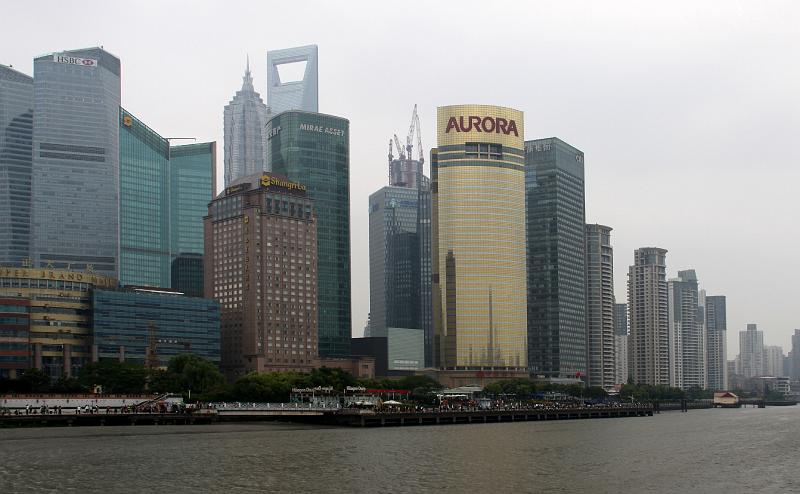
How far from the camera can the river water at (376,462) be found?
106 metres

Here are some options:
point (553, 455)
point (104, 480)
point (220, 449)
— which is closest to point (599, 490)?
point (553, 455)

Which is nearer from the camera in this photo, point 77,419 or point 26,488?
point 26,488

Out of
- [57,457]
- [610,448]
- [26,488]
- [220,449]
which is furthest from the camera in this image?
[610,448]

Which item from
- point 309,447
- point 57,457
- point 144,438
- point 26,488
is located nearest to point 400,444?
point 309,447

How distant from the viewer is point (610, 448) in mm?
158750

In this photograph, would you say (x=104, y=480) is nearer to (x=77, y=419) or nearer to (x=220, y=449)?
(x=220, y=449)

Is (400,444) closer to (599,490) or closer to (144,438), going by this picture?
(144,438)

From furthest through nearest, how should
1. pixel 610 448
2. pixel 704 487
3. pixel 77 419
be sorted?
pixel 77 419 → pixel 610 448 → pixel 704 487

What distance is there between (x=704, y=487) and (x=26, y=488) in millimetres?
67761

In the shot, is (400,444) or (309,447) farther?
(400,444)

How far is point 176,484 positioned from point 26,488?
14.3 meters

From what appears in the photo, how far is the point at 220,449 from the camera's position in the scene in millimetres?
142875

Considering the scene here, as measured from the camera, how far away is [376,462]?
5098 inches

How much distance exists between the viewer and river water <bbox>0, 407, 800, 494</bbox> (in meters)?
106
